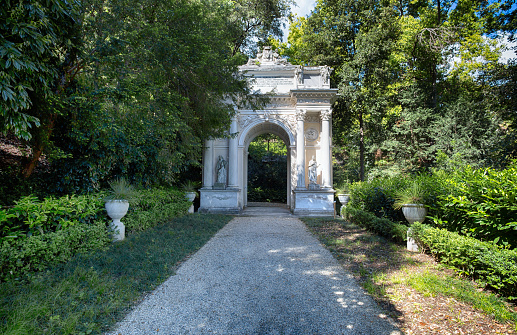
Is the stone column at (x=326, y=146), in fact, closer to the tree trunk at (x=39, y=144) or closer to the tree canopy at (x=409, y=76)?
the tree canopy at (x=409, y=76)

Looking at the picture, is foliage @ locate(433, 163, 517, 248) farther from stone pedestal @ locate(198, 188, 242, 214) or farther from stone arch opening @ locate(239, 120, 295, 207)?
stone arch opening @ locate(239, 120, 295, 207)

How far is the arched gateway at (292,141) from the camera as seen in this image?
46.9ft

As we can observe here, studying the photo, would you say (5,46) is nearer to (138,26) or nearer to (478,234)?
(138,26)

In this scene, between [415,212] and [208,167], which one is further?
[208,167]

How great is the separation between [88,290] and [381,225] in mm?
6833

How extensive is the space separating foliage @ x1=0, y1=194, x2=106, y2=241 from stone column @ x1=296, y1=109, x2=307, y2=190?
10.2 m

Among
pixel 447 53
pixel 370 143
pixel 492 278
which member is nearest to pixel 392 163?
pixel 370 143

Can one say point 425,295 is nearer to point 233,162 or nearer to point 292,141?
point 233,162

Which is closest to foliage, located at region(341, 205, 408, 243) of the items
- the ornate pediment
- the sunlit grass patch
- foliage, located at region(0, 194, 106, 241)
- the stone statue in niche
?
the sunlit grass patch

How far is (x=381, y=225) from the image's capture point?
7.59 meters

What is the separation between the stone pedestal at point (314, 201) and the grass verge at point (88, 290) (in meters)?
8.84

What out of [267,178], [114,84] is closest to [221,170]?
[267,178]

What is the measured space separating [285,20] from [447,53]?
10652 mm

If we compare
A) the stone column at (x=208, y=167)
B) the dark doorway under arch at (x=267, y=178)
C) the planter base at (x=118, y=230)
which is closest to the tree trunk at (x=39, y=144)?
the planter base at (x=118, y=230)
